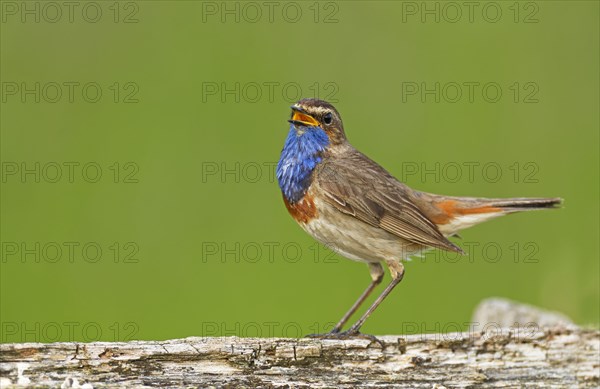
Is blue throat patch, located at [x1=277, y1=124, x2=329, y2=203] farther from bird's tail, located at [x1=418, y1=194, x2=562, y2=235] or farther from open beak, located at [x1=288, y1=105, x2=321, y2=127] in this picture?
bird's tail, located at [x1=418, y1=194, x2=562, y2=235]

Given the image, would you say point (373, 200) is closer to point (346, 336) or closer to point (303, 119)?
point (303, 119)

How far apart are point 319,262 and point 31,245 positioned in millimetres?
3240

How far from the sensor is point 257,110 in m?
13.6

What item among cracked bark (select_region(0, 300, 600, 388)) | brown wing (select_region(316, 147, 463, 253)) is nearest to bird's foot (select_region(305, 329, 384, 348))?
cracked bark (select_region(0, 300, 600, 388))

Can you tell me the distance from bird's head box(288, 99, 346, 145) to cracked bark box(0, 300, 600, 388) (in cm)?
195

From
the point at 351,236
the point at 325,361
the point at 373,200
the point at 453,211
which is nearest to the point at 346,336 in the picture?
the point at 325,361

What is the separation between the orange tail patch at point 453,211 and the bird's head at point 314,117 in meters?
1.12

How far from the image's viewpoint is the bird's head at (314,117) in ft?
25.8

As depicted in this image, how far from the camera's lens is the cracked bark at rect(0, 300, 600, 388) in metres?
5.75

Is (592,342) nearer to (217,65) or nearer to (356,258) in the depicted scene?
(356,258)

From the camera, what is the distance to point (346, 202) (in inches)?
307

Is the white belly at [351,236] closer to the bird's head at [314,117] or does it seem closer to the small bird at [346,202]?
the small bird at [346,202]

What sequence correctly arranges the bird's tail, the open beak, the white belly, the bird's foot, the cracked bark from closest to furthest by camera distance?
the cracked bark, the bird's foot, the white belly, the open beak, the bird's tail

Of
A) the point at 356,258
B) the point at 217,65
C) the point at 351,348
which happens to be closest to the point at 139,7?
the point at 217,65
